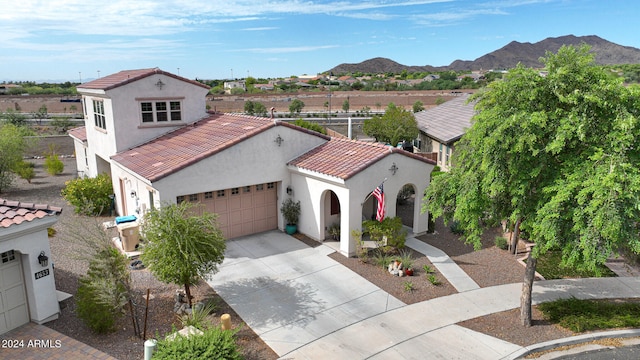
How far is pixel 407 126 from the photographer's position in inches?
1261

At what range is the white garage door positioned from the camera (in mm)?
10352

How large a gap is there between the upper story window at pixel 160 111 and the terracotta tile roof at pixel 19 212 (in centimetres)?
967

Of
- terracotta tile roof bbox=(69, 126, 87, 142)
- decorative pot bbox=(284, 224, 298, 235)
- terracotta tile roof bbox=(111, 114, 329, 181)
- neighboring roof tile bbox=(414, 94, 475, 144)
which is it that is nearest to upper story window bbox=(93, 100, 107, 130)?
terracotta tile roof bbox=(111, 114, 329, 181)

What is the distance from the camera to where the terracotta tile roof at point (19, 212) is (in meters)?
10.1

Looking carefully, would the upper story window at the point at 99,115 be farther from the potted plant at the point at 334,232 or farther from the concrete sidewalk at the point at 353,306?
the potted plant at the point at 334,232

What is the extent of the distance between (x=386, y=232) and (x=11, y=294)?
443 inches

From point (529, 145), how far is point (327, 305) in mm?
6777

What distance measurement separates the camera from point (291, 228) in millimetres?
17922

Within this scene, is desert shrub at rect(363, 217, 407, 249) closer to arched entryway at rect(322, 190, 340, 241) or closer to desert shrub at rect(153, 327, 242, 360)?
arched entryway at rect(322, 190, 340, 241)

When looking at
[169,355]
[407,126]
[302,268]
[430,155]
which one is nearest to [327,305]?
[302,268]

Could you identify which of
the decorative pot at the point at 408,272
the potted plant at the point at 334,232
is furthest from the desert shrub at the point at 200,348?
the potted plant at the point at 334,232

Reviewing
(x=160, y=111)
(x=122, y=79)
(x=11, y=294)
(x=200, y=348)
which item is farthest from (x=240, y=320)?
(x=122, y=79)

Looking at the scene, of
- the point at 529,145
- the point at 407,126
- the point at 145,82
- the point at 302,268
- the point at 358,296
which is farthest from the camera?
the point at 407,126

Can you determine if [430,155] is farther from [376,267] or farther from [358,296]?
[358,296]
